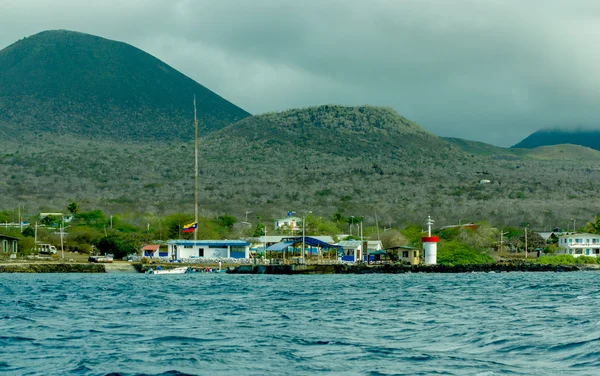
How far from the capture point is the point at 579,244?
338 ft

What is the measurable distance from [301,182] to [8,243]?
70.5m

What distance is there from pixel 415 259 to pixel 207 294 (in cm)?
5122

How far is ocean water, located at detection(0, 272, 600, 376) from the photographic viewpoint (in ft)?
66.8

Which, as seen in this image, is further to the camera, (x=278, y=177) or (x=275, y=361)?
(x=278, y=177)

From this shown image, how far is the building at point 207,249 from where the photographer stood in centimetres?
9597

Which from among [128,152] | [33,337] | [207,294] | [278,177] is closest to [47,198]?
[278,177]

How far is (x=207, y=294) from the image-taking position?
45.5 metres

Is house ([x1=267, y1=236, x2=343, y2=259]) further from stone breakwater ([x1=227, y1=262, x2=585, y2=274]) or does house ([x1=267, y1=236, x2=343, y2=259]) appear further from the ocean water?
the ocean water

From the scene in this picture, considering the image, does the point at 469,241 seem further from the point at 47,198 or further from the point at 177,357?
the point at 177,357

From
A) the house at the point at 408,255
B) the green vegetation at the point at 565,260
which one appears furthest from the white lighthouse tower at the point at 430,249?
the green vegetation at the point at 565,260

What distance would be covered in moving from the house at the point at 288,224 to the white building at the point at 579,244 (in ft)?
113

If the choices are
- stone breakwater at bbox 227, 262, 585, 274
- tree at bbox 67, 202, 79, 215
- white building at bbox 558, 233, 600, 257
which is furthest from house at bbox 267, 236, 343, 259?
tree at bbox 67, 202, 79, 215

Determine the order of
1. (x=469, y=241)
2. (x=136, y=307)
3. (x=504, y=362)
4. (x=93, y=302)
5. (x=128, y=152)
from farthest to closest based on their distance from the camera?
(x=128, y=152) < (x=469, y=241) < (x=93, y=302) < (x=136, y=307) < (x=504, y=362)

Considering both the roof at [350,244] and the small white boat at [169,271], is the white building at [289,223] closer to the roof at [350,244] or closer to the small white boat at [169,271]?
the roof at [350,244]
